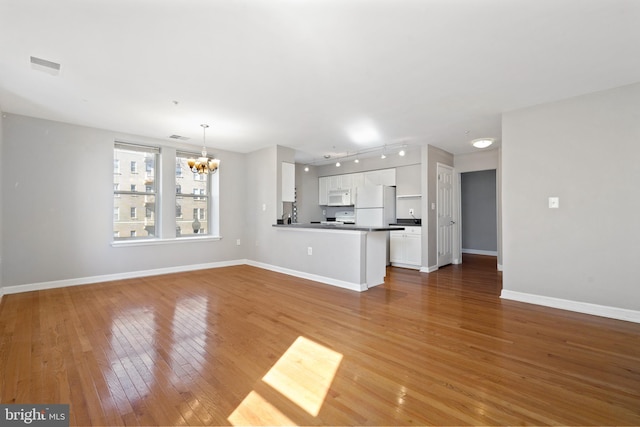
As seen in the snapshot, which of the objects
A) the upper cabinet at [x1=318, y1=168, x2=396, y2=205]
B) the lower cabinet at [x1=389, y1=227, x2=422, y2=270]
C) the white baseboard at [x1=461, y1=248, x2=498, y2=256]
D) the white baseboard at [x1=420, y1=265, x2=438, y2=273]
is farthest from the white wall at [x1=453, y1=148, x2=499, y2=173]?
the white baseboard at [x1=461, y1=248, x2=498, y2=256]

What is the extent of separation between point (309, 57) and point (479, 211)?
785 cm

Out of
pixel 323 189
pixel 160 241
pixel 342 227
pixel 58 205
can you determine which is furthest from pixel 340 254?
pixel 58 205

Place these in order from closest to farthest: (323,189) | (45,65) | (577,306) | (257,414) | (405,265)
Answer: (257,414), (45,65), (577,306), (405,265), (323,189)

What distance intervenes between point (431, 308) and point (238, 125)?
391cm

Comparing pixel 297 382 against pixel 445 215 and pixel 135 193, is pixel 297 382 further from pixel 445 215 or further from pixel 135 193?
pixel 445 215

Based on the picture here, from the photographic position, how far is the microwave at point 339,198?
7578 mm

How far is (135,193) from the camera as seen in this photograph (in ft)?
17.7

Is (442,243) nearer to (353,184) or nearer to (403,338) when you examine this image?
(353,184)

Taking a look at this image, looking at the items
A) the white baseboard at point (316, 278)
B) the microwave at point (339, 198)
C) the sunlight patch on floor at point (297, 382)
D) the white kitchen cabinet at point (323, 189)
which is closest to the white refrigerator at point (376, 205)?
the microwave at point (339, 198)

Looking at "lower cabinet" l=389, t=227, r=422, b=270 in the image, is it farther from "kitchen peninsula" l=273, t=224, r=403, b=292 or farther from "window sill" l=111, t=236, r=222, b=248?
"window sill" l=111, t=236, r=222, b=248

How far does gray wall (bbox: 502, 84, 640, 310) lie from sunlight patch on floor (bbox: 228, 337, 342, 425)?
307 centimetres

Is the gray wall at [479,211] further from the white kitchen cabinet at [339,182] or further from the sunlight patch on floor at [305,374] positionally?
the sunlight patch on floor at [305,374]

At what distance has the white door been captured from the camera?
6.34 meters

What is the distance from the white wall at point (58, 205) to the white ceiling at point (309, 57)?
1.49ft
